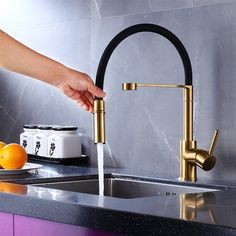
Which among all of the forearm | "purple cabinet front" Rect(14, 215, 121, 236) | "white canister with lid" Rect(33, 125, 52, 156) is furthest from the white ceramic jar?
"purple cabinet front" Rect(14, 215, 121, 236)

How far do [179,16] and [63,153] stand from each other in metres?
0.70

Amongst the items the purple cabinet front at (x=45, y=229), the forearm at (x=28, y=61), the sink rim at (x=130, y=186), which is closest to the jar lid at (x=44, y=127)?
the sink rim at (x=130, y=186)

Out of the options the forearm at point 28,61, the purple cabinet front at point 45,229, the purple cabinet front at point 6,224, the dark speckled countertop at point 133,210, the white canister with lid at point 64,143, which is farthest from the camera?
the white canister with lid at point 64,143

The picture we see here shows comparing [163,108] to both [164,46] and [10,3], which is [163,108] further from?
[10,3]

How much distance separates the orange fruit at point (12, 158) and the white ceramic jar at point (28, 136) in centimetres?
45

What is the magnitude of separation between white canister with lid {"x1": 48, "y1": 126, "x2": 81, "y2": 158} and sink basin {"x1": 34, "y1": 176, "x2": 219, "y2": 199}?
0.35 m

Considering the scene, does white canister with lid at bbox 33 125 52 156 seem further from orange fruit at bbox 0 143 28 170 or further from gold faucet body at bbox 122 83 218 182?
gold faucet body at bbox 122 83 218 182

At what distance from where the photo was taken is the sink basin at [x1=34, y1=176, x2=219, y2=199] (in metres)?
2.22

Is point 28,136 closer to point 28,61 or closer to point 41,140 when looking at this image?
point 41,140

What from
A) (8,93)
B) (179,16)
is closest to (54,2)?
(8,93)

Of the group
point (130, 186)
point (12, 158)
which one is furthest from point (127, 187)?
point (12, 158)

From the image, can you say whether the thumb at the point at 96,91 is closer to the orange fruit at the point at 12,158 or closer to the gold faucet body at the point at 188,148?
the gold faucet body at the point at 188,148

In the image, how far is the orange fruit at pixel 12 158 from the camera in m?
2.43

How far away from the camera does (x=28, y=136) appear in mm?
2936
